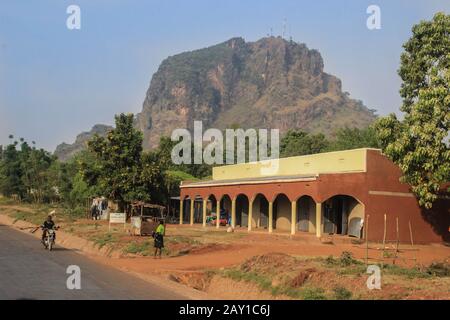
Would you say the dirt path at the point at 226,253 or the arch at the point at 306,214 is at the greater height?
the arch at the point at 306,214

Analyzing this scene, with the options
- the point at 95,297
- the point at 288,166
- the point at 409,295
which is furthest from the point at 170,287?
the point at 288,166

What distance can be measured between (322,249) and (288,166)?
13260 millimetres

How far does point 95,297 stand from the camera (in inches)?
447

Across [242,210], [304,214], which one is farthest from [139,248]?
[242,210]

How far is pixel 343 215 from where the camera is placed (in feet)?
107

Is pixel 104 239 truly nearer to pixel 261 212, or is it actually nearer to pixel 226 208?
pixel 261 212

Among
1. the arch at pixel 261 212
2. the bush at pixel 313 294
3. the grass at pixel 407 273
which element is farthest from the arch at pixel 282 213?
the bush at pixel 313 294

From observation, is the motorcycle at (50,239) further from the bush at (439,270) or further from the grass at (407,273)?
the bush at (439,270)

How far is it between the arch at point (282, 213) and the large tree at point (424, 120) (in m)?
9.95

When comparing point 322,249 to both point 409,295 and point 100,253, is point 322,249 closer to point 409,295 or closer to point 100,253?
point 100,253

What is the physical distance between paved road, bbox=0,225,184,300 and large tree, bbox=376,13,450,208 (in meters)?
16.7

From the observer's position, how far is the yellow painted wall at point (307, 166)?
30542 mm

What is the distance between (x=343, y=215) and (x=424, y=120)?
832 cm

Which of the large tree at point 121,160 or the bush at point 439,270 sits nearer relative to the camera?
the bush at point 439,270
